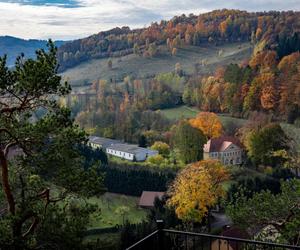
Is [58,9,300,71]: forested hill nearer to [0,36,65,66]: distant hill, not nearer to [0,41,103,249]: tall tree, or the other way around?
[0,36,65,66]: distant hill

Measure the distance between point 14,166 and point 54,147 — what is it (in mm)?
698

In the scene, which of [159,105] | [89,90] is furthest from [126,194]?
[89,90]

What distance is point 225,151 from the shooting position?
89.5 feet

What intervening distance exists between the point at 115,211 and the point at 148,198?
1.93 m

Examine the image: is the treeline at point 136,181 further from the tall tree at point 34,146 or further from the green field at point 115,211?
the tall tree at point 34,146

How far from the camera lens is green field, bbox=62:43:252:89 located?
61.0 m

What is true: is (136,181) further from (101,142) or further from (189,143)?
(101,142)

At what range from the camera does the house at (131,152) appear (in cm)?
2889

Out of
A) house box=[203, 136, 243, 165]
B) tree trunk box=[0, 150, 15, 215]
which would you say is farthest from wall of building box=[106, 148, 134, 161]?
tree trunk box=[0, 150, 15, 215]

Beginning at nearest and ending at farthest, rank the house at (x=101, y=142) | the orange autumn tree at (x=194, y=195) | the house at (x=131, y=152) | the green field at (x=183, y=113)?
the orange autumn tree at (x=194, y=195) < the house at (x=131, y=152) < the house at (x=101, y=142) < the green field at (x=183, y=113)

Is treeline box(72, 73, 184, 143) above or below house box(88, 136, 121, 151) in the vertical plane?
above

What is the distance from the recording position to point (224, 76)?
39781 millimetres

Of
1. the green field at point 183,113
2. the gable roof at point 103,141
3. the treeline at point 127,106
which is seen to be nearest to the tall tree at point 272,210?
the gable roof at point 103,141

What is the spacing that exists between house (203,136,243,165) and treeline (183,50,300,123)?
5255 mm
